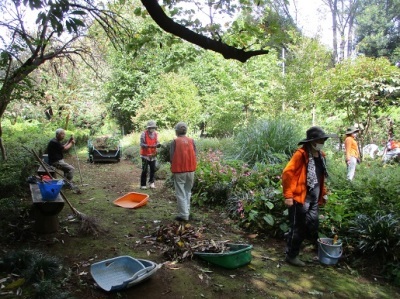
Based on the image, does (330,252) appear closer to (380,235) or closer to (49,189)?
(380,235)

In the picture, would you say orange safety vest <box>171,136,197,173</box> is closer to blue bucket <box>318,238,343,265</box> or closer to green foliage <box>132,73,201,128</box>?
blue bucket <box>318,238,343,265</box>

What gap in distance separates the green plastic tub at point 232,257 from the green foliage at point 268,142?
13.7 ft

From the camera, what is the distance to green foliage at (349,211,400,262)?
4184 mm

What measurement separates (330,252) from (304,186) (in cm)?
107

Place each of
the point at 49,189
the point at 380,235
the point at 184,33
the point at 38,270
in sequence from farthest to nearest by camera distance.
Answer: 1. the point at 49,189
2. the point at 380,235
3. the point at 38,270
4. the point at 184,33

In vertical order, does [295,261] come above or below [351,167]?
below

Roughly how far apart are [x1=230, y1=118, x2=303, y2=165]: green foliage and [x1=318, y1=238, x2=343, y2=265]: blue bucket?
3.82 meters

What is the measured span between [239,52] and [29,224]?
13.5 ft

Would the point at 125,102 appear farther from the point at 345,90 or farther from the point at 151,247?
the point at 151,247

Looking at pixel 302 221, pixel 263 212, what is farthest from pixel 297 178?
pixel 263 212

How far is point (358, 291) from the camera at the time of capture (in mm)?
3797

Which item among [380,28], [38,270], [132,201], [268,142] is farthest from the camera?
[380,28]

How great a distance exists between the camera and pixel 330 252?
4344mm

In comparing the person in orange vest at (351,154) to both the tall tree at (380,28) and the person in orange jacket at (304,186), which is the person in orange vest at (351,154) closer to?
the person in orange jacket at (304,186)
